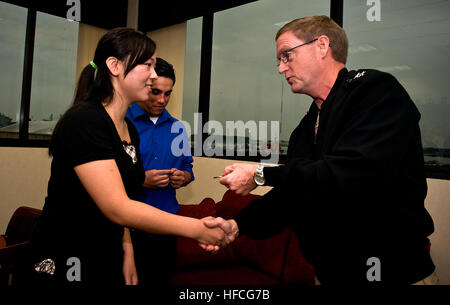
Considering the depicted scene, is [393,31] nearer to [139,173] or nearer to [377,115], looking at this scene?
[377,115]

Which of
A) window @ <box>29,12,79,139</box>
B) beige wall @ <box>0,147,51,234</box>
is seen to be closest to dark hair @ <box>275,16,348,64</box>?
beige wall @ <box>0,147,51,234</box>

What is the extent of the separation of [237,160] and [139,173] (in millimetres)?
2198

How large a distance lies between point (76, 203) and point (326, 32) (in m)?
1.30

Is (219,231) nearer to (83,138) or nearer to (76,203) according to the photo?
(76,203)

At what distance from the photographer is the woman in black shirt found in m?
1.27

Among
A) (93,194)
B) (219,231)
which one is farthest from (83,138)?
(219,231)

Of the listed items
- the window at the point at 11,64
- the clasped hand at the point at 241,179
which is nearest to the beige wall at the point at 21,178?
the window at the point at 11,64

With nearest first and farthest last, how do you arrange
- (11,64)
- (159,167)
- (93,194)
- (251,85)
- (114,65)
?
1. (93,194)
2. (114,65)
3. (159,167)
4. (251,85)
5. (11,64)

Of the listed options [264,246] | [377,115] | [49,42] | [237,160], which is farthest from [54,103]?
[377,115]

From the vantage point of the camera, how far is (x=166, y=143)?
252cm

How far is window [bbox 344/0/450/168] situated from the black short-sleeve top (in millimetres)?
2250

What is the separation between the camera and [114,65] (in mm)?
1543

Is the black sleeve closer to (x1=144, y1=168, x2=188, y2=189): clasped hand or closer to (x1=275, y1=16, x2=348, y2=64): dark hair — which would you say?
(x1=144, y1=168, x2=188, y2=189): clasped hand

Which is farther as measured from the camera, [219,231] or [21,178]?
[21,178]
